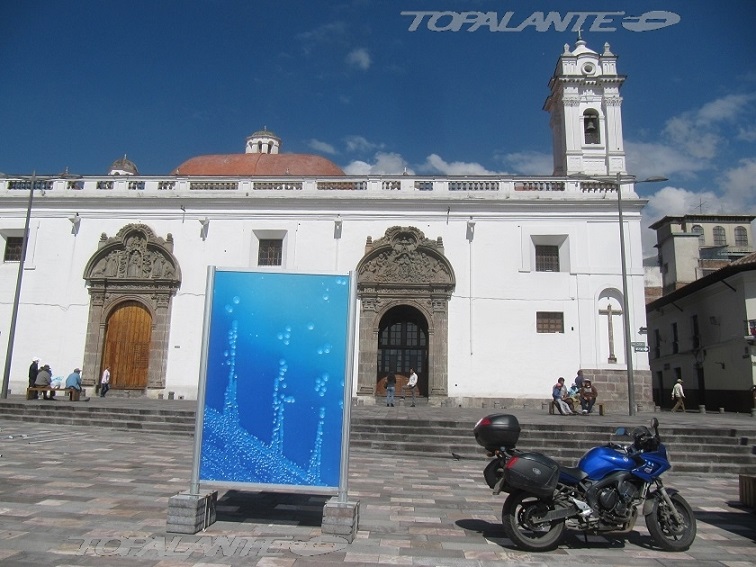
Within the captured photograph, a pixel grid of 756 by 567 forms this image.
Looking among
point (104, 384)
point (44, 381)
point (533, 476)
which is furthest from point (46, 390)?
point (533, 476)

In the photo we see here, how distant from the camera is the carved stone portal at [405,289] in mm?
19875

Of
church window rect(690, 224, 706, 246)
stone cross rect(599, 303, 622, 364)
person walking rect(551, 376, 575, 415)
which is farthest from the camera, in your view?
church window rect(690, 224, 706, 246)

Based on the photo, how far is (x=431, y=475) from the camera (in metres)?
9.48

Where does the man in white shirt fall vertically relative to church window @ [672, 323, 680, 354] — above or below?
below

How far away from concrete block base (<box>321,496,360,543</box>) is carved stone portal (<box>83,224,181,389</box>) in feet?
54.0

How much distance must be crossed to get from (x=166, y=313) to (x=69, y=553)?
16740mm

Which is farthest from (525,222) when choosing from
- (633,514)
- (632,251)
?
(633,514)

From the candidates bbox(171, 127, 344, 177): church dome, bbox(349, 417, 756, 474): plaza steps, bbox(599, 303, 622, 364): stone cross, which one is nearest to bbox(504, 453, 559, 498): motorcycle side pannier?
bbox(349, 417, 756, 474): plaza steps

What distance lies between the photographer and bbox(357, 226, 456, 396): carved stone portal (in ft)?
65.2

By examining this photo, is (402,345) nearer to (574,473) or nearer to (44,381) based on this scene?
(44,381)

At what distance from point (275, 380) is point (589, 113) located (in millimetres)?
22800

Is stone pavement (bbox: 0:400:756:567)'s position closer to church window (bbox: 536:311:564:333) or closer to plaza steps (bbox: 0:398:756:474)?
plaza steps (bbox: 0:398:756:474)

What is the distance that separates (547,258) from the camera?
20891 mm

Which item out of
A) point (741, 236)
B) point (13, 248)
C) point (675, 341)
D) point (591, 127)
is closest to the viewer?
point (13, 248)
